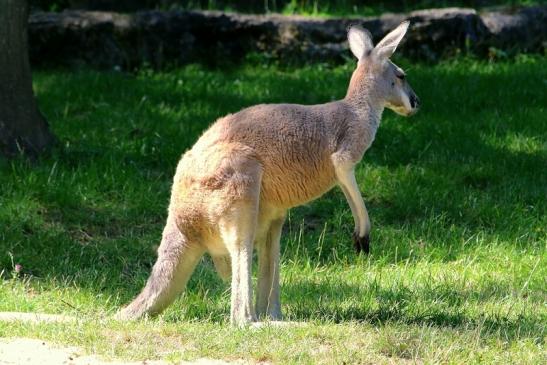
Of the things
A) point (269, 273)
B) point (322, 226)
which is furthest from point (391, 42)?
point (322, 226)

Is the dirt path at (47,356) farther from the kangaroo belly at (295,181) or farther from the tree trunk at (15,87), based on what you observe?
the tree trunk at (15,87)

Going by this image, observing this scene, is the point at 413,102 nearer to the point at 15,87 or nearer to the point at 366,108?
the point at 366,108

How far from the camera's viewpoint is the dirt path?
5277 millimetres

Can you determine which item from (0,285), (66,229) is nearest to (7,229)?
(66,229)

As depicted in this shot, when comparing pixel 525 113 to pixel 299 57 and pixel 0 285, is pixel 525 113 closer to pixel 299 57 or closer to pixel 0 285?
pixel 299 57

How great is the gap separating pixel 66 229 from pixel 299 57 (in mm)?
4353

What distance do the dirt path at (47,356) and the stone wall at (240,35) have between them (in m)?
6.42

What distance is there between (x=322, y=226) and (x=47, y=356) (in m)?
3.60

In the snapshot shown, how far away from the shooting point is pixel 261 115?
631 centimetres

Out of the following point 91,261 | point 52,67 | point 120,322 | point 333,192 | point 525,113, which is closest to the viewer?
point 120,322

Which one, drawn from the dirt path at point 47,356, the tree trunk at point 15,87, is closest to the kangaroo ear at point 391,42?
the dirt path at point 47,356

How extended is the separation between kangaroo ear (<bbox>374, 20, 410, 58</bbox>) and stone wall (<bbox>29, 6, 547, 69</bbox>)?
4950 mm

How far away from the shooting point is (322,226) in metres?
8.57

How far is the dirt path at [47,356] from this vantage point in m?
5.28
